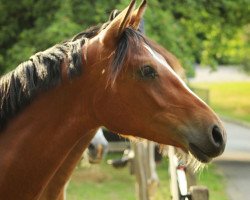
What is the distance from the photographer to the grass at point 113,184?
37.3 ft

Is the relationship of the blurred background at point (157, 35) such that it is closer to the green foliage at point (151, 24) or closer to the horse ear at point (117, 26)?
the green foliage at point (151, 24)

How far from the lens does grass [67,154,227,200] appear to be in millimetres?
11383

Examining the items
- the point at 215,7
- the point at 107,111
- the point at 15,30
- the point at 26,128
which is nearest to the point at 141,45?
the point at 107,111

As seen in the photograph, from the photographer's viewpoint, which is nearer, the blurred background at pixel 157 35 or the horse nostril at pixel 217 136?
the horse nostril at pixel 217 136

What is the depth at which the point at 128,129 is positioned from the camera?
3014mm

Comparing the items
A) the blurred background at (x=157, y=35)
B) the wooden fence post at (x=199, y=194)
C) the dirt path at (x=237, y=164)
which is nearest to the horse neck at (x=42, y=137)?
the wooden fence post at (x=199, y=194)

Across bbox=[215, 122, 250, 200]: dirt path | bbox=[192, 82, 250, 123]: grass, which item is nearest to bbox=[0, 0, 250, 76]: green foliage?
bbox=[215, 122, 250, 200]: dirt path

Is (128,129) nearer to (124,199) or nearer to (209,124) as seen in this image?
(209,124)

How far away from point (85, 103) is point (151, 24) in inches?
392

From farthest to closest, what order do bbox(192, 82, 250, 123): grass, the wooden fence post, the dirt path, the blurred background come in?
bbox(192, 82, 250, 123): grass → the dirt path → the blurred background → the wooden fence post

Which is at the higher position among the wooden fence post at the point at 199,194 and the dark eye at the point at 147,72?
the dark eye at the point at 147,72

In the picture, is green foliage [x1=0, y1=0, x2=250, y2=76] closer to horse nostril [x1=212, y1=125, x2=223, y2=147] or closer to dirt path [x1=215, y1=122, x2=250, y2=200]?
dirt path [x1=215, y1=122, x2=250, y2=200]

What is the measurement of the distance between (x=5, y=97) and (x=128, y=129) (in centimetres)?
58

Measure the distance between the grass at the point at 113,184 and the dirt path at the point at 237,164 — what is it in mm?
223
